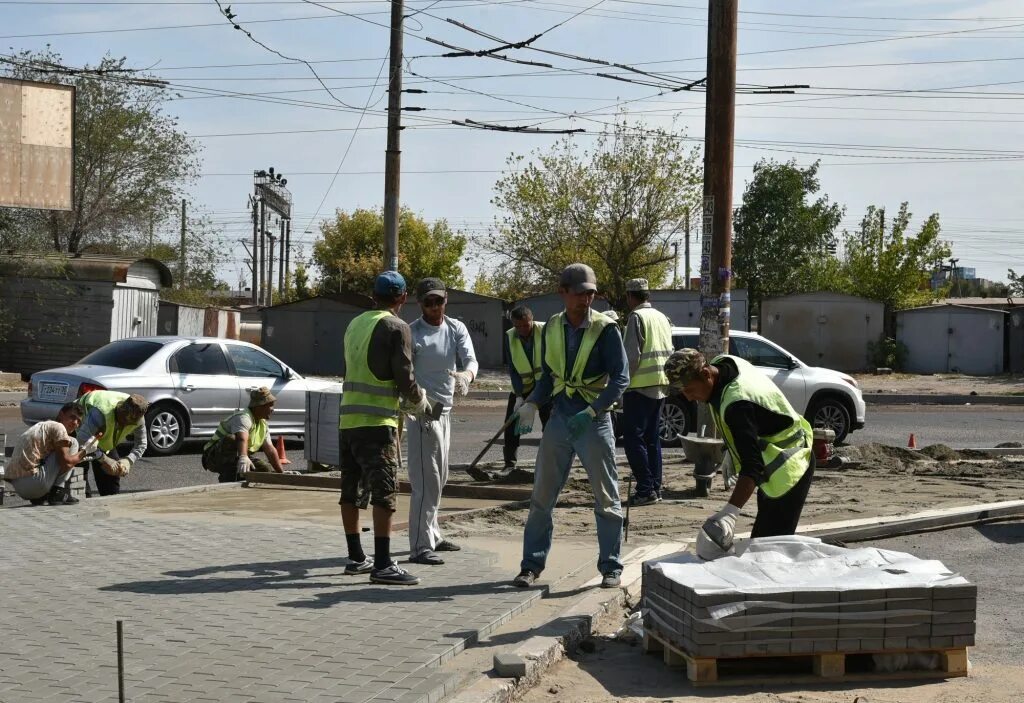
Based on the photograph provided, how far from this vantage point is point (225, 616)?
21.4ft

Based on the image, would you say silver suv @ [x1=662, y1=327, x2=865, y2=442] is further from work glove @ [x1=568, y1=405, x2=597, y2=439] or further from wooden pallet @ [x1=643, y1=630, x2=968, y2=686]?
wooden pallet @ [x1=643, y1=630, x2=968, y2=686]

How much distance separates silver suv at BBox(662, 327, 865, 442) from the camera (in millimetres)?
17062

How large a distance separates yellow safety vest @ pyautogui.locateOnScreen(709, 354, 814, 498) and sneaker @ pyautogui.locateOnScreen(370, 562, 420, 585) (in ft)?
6.96

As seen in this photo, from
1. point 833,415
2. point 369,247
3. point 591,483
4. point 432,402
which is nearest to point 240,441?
point 432,402

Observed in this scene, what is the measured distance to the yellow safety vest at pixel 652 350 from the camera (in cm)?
1076

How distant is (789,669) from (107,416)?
7.27m

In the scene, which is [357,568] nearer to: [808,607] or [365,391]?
[365,391]

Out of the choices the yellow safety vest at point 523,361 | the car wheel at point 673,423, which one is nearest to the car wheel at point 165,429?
the yellow safety vest at point 523,361

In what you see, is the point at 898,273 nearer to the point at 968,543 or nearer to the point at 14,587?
the point at 968,543

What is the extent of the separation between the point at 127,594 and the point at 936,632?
4.27 meters

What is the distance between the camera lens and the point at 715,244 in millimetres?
13070

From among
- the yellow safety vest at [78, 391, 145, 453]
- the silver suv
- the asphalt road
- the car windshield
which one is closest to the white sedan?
the car windshield

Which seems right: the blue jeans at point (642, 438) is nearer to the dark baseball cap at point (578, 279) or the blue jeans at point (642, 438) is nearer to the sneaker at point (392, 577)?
the dark baseball cap at point (578, 279)

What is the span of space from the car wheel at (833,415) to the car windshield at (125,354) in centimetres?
866
